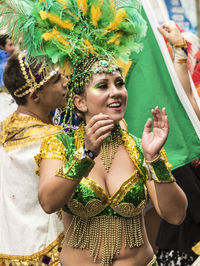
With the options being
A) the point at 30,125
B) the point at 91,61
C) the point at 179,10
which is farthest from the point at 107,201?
the point at 179,10

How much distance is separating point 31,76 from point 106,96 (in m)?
1.04

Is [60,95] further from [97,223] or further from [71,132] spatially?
[97,223]

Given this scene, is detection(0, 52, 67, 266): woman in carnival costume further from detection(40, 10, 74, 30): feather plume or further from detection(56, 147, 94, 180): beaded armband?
detection(56, 147, 94, 180): beaded armband

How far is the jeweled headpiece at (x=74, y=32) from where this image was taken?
277 centimetres

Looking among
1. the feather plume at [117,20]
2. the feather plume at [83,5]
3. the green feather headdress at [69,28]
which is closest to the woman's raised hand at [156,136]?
the green feather headdress at [69,28]

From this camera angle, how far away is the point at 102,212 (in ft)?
8.77

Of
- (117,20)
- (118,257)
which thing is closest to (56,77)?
(117,20)

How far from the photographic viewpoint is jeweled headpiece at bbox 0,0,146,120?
277 cm

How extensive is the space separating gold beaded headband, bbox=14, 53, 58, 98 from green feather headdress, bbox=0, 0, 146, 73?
577 millimetres

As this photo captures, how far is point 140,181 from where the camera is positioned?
2725 millimetres

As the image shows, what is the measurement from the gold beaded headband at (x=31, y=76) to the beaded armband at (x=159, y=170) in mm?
1351

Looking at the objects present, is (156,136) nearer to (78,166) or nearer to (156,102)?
(78,166)

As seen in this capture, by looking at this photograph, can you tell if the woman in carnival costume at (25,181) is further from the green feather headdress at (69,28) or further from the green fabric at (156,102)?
the green fabric at (156,102)

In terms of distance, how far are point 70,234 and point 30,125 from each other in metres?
1.02
